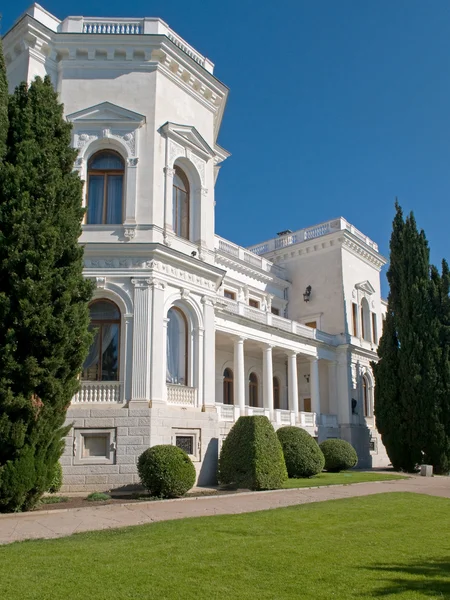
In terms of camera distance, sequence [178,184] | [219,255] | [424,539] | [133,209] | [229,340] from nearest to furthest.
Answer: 1. [424,539]
2. [133,209]
3. [178,184]
4. [229,340]
5. [219,255]

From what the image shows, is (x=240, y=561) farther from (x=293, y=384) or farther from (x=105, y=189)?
(x=293, y=384)

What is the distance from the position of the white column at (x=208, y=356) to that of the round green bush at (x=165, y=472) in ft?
14.5

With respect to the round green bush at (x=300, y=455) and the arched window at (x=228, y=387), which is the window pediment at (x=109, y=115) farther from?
the arched window at (x=228, y=387)

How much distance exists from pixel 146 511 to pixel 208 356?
8.91m

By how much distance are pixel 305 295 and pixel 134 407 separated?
81.7 feet

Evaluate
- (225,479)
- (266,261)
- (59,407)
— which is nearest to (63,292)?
(59,407)

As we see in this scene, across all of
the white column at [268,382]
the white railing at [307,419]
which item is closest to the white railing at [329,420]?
the white railing at [307,419]

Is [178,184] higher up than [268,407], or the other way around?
[178,184]

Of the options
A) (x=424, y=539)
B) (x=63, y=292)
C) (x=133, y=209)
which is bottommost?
(x=424, y=539)

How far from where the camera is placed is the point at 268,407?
3272cm

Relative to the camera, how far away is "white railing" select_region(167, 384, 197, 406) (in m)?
20.3

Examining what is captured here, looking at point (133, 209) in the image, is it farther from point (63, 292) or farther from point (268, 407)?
point (268, 407)

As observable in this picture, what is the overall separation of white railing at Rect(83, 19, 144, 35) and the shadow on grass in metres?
20.4

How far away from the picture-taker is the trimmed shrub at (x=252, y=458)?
60.6 feet
